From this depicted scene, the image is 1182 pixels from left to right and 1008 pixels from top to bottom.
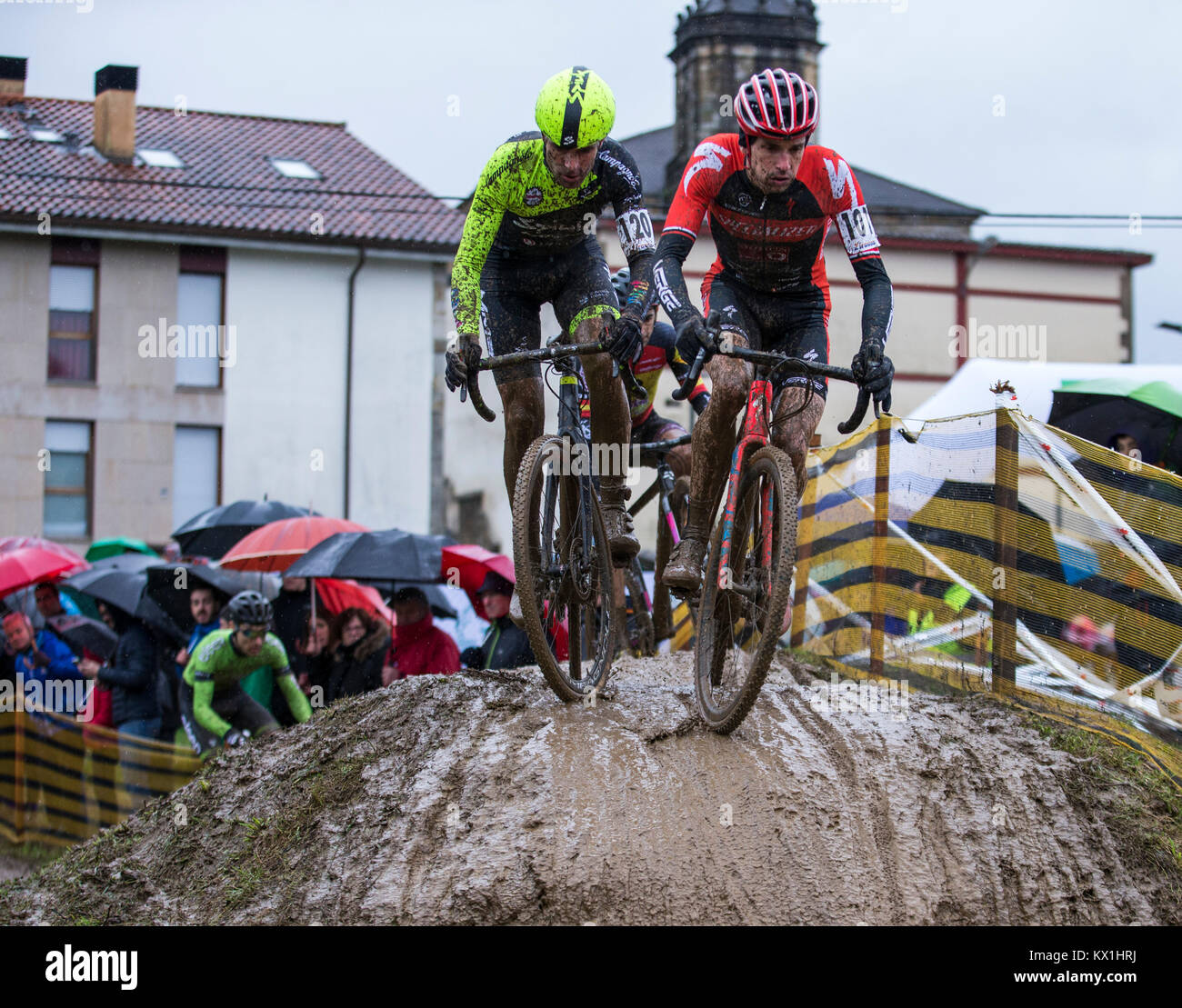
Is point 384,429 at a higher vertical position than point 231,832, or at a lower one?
higher

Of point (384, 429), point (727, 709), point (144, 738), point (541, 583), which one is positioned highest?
point (384, 429)

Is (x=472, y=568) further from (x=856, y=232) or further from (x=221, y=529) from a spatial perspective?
(x=221, y=529)

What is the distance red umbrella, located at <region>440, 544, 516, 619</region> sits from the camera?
9.46 meters

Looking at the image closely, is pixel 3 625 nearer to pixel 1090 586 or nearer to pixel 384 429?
pixel 1090 586

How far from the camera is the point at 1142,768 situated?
5977mm

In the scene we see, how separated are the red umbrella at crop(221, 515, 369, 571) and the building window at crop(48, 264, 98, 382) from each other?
53.8 ft

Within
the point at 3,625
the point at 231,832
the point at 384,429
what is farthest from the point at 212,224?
the point at 231,832

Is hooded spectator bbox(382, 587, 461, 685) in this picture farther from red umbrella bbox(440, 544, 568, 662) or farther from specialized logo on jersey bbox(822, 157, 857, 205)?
specialized logo on jersey bbox(822, 157, 857, 205)

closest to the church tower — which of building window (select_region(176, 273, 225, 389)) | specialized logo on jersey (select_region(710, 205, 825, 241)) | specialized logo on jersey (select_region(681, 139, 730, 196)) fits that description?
building window (select_region(176, 273, 225, 389))

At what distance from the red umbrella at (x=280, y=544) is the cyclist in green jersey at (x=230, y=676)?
7.35ft

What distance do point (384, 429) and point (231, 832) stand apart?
21.6m

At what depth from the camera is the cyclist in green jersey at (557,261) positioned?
611 centimetres

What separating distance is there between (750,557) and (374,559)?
4809mm
